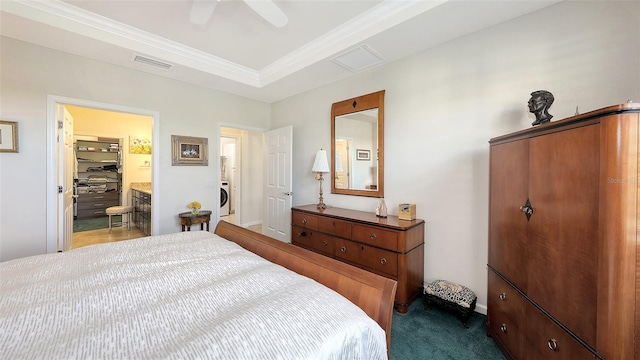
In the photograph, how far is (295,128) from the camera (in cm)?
402

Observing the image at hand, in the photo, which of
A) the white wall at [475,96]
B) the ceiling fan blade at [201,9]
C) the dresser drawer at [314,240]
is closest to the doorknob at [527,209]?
the white wall at [475,96]

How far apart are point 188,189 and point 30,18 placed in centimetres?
223

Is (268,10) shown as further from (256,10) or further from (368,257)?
(368,257)

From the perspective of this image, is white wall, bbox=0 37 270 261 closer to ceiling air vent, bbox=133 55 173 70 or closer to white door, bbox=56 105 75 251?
white door, bbox=56 105 75 251

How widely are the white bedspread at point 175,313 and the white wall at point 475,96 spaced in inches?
70.1

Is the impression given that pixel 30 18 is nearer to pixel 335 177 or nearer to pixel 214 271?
Answer: pixel 214 271

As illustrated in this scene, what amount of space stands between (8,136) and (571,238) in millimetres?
4554

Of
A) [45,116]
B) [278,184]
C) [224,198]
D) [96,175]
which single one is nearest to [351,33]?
[278,184]

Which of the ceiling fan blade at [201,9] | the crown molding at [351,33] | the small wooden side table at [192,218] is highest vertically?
the crown molding at [351,33]

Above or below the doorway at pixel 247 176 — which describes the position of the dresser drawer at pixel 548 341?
below

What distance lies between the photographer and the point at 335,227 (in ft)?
8.78

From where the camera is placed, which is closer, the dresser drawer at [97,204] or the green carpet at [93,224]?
the green carpet at [93,224]

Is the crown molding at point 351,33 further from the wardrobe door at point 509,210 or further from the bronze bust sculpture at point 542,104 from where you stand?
the wardrobe door at point 509,210

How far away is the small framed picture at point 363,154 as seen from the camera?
2957 mm
